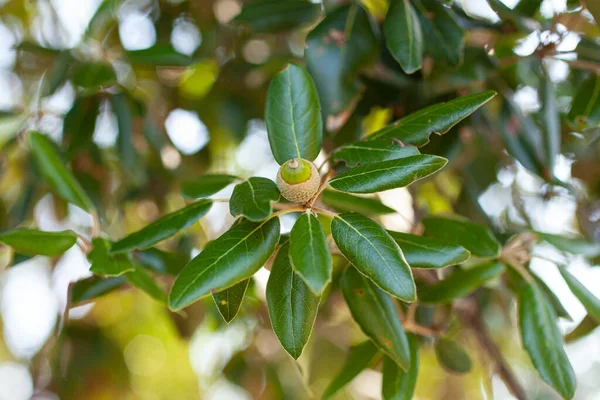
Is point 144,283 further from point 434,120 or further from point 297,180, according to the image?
point 434,120

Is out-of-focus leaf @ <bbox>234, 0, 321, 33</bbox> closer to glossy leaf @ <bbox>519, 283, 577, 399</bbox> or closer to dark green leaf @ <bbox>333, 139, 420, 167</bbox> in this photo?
dark green leaf @ <bbox>333, 139, 420, 167</bbox>

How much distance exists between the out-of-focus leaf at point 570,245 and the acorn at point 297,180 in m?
0.47

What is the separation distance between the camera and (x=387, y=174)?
61cm

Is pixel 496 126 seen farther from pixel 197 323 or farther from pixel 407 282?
pixel 197 323

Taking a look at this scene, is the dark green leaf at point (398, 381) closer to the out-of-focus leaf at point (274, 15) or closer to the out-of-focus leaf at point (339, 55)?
the out-of-focus leaf at point (339, 55)

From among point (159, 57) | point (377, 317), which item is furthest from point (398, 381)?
point (159, 57)

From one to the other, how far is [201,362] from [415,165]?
61.8 inches

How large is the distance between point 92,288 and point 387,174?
0.59 meters

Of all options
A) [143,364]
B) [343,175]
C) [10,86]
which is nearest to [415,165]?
[343,175]

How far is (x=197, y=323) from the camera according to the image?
1370 mm

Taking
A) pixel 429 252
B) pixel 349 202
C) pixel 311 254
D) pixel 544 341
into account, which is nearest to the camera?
pixel 311 254

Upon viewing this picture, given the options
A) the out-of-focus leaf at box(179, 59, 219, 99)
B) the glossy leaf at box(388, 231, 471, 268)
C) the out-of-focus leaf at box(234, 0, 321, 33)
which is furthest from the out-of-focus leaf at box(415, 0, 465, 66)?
the out-of-focus leaf at box(179, 59, 219, 99)

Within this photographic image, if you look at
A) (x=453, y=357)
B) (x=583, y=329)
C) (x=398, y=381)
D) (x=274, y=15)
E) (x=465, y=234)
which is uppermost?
(x=274, y=15)

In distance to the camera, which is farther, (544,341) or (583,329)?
(583,329)
